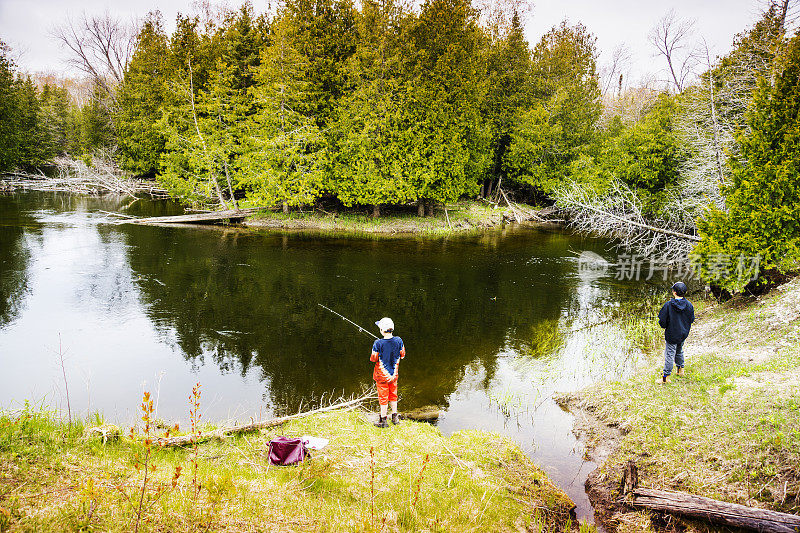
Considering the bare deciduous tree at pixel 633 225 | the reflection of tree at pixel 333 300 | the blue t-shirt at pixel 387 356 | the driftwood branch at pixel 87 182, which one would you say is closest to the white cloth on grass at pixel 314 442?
the blue t-shirt at pixel 387 356

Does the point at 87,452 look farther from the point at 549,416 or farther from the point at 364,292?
the point at 364,292

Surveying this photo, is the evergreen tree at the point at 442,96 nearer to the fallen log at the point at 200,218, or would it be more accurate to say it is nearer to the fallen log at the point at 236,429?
the fallen log at the point at 200,218

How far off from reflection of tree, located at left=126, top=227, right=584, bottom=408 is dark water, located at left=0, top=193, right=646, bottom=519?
7 centimetres

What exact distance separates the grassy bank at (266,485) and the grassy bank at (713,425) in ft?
4.88

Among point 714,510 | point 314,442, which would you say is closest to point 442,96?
point 314,442

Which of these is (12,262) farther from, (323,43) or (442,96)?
(442,96)

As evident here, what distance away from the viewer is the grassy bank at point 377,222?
1094 inches

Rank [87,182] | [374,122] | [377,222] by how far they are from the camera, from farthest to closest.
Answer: [87,182]
[377,222]
[374,122]

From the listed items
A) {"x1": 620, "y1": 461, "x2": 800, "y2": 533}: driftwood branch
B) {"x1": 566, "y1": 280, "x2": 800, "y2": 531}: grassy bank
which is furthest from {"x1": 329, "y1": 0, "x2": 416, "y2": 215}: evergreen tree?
{"x1": 620, "y1": 461, "x2": 800, "y2": 533}: driftwood branch

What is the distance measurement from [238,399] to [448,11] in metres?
26.6

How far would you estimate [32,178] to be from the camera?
1588 inches

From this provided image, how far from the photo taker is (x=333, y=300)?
14.7 m

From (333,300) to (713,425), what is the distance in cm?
1078

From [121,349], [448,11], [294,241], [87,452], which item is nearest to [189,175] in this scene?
[294,241]
